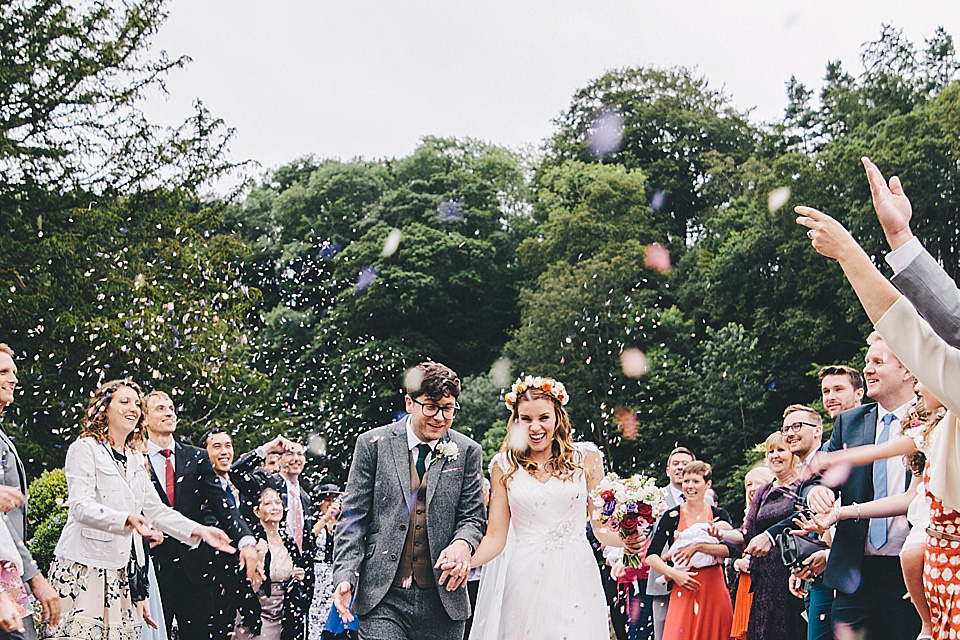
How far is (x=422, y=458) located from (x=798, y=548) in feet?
7.88

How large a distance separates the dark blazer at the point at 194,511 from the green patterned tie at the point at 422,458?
295cm

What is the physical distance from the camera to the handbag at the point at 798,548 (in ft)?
21.2

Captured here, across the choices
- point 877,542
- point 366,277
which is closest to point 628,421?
point 366,277

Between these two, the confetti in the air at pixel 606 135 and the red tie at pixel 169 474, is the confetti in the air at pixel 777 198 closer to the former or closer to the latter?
the confetti in the air at pixel 606 135

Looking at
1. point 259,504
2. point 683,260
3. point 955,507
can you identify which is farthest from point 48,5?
point 683,260

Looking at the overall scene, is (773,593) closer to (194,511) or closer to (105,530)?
(194,511)

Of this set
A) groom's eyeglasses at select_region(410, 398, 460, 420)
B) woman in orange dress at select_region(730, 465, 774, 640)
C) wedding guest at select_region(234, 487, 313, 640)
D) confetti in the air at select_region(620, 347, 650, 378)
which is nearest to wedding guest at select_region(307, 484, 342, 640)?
wedding guest at select_region(234, 487, 313, 640)

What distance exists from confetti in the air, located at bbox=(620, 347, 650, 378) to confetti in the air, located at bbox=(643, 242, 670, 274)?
3.75m

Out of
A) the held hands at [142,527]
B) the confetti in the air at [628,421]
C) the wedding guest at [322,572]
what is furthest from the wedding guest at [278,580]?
the confetti in the air at [628,421]

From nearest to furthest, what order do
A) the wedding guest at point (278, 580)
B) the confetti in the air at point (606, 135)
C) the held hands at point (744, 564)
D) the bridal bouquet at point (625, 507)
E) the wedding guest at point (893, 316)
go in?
the wedding guest at point (893, 316)
the bridal bouquet at point (625, 507)
the held hands at point (744, 564)
the wedding guest at point (278, 580)
the confetti in the air at point (606, 135)

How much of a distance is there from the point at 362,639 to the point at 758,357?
26285 mm

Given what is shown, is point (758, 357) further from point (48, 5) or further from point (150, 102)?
point (48, 5)

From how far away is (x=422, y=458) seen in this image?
5.81 m

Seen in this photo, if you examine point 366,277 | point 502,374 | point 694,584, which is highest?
point 366,277
